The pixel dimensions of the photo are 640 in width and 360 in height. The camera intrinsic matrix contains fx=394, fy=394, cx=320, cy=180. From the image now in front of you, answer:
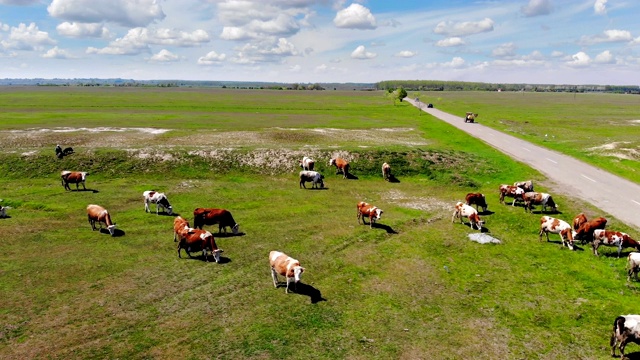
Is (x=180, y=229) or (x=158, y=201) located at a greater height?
(x=158, y=201)

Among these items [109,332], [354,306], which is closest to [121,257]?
[109,332]

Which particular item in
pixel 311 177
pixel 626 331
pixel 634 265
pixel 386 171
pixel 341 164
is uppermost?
pixel 341 164

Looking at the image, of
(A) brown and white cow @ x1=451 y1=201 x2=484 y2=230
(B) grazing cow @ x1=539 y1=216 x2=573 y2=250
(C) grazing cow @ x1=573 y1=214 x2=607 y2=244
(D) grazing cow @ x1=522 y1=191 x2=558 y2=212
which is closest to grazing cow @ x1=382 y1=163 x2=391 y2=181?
(A) brown and white cow @ x1=451 y1=201 x2=484 y2=230

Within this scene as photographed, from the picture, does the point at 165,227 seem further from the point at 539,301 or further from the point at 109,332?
the point at 539,301

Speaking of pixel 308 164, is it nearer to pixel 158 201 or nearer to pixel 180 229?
pixel 158 201

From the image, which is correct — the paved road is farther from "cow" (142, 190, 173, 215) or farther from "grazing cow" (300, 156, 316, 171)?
"cow" (142, 190, 173, 215)

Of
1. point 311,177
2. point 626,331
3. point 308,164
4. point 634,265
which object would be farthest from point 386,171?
point 626,331

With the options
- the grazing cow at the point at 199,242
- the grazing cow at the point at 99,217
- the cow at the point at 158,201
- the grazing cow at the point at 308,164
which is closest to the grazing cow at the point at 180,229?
the grazing cow at the point at 199,242
